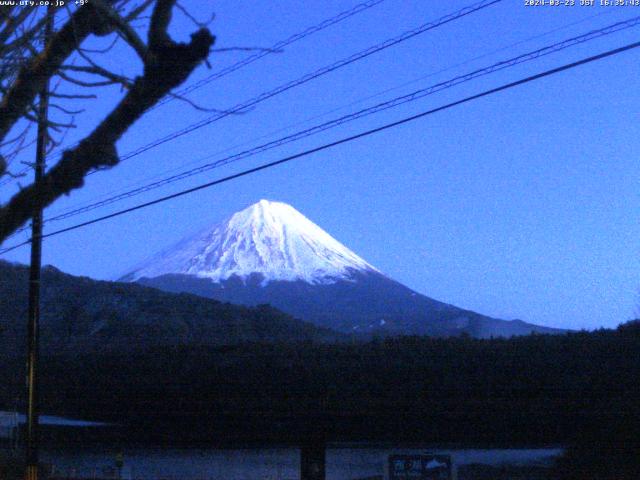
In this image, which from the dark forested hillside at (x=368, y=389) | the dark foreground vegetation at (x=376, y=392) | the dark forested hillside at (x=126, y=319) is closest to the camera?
the dark foreground vegetation at (x=376, y=392)

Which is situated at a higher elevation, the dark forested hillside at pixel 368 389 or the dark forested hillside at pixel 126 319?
the dark forested hillside at pixel 126 319

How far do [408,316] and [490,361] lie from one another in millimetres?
66358

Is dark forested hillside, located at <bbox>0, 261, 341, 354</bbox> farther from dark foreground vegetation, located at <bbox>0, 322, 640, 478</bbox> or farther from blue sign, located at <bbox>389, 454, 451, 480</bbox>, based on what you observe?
blue sign, located at <bbox>389, 454, 451, 480</bbox>

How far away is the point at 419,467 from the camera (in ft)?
47.0

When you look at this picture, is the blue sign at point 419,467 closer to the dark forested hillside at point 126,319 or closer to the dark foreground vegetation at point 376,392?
the dark foreground vegetation at point 376,392

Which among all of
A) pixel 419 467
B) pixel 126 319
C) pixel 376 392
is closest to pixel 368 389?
pixel 376 392

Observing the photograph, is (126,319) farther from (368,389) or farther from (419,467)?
(419,467)

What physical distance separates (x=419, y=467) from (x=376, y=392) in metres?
20.5

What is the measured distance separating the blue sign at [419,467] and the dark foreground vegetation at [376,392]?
7.67m

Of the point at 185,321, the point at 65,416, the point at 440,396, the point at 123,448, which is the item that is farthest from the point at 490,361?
the point at 185,321

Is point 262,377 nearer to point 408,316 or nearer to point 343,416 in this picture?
point 343,416

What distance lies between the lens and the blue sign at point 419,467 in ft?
46.9

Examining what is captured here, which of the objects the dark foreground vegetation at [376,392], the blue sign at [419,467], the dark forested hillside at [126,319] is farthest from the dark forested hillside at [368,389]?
the blue sign at [419,467]

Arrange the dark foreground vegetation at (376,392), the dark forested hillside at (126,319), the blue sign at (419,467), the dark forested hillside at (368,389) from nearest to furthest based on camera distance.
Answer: the blue sign at (419,467), the dark foreground vegetation at (376,392), the dark forested hillside at (368,389), the dark forested hillside at (126,319)
